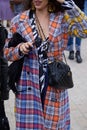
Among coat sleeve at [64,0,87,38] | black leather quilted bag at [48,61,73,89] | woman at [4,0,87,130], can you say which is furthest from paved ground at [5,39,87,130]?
coat sleeve at [64,0,87,38]

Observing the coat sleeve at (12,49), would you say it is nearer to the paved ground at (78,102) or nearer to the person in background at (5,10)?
the paved ground at (78,102)

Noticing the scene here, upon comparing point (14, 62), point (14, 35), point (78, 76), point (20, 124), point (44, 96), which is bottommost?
point (78, 76)

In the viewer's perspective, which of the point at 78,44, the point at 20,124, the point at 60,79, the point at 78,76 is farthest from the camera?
the point at 78,44

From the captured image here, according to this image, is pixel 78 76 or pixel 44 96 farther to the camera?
pixel 78 76

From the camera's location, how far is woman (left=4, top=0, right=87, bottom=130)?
3014mm

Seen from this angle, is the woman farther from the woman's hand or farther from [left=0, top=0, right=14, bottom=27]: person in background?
[left=0, top=0, right=14, bottom=27]: person in background

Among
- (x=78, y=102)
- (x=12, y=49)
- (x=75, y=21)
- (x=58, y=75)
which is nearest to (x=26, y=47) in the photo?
(x=12, y=49)

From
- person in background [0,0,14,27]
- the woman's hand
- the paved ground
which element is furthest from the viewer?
person in background [0,0,14,27]

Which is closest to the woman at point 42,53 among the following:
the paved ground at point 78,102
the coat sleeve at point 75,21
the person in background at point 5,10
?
the coat sleeve at point 75,21

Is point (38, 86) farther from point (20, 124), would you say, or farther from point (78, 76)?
point (78, 76)

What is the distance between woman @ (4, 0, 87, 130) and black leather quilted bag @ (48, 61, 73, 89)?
0.06m

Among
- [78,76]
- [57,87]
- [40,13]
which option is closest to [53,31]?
[40,13]

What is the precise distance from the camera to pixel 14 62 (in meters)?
3.07

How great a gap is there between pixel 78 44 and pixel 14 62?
434 cm
